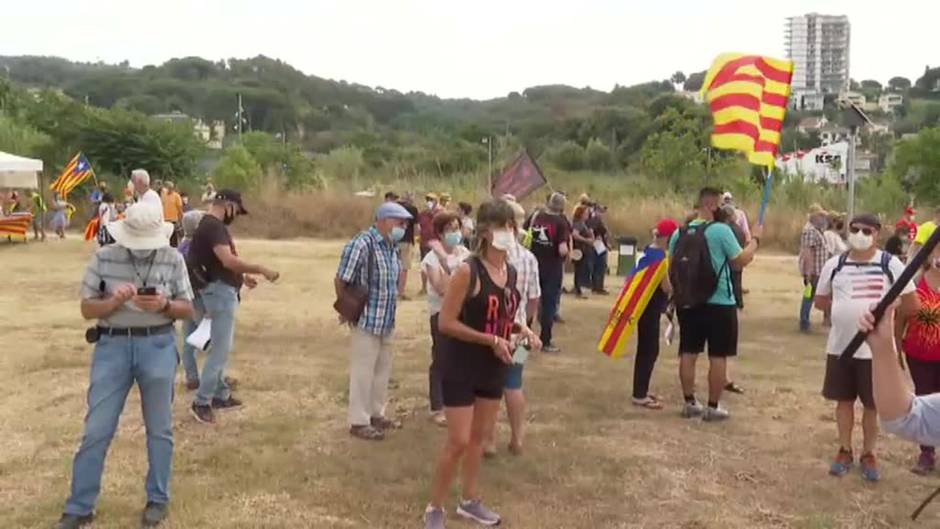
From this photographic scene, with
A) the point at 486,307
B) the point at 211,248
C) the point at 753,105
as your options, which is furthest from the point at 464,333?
the point at 753,105

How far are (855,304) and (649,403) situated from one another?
94.9 inches

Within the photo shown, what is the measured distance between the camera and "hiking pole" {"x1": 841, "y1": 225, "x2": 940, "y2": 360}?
224 cm

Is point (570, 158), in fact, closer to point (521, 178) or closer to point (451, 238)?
point (521, 178)

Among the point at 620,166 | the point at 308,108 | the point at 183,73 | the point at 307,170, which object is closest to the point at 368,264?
the point at 307,170

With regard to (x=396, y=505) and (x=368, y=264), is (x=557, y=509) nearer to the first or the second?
(x=396, y=505)

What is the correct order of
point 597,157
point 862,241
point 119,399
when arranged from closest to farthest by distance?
point 119,399
point 862,241
point 597,157

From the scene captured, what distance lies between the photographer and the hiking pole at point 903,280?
2.24m

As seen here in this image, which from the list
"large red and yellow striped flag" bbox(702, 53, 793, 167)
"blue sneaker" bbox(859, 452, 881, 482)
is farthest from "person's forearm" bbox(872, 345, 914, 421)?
"large red and yellow striped flag" bbox(702, 53, 793, 167)

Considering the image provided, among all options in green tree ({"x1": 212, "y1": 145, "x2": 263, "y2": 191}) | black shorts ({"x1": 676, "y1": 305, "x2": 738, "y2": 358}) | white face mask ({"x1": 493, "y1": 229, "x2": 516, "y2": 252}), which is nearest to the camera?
white face mask ({"x1": 493, "y1": 229, "x2": 516, "y2": 252})

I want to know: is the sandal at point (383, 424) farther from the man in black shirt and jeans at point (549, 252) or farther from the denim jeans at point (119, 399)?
the man in black shirt and jeans at point (549, 252)

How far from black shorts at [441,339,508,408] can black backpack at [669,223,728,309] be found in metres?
2.54

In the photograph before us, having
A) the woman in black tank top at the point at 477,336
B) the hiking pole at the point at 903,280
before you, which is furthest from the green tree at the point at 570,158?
the hiking pole at the point at 903,280

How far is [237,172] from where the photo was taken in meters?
34.2

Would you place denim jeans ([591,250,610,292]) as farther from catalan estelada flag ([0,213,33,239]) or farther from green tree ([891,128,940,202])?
green tree ([891,128,940,202])
